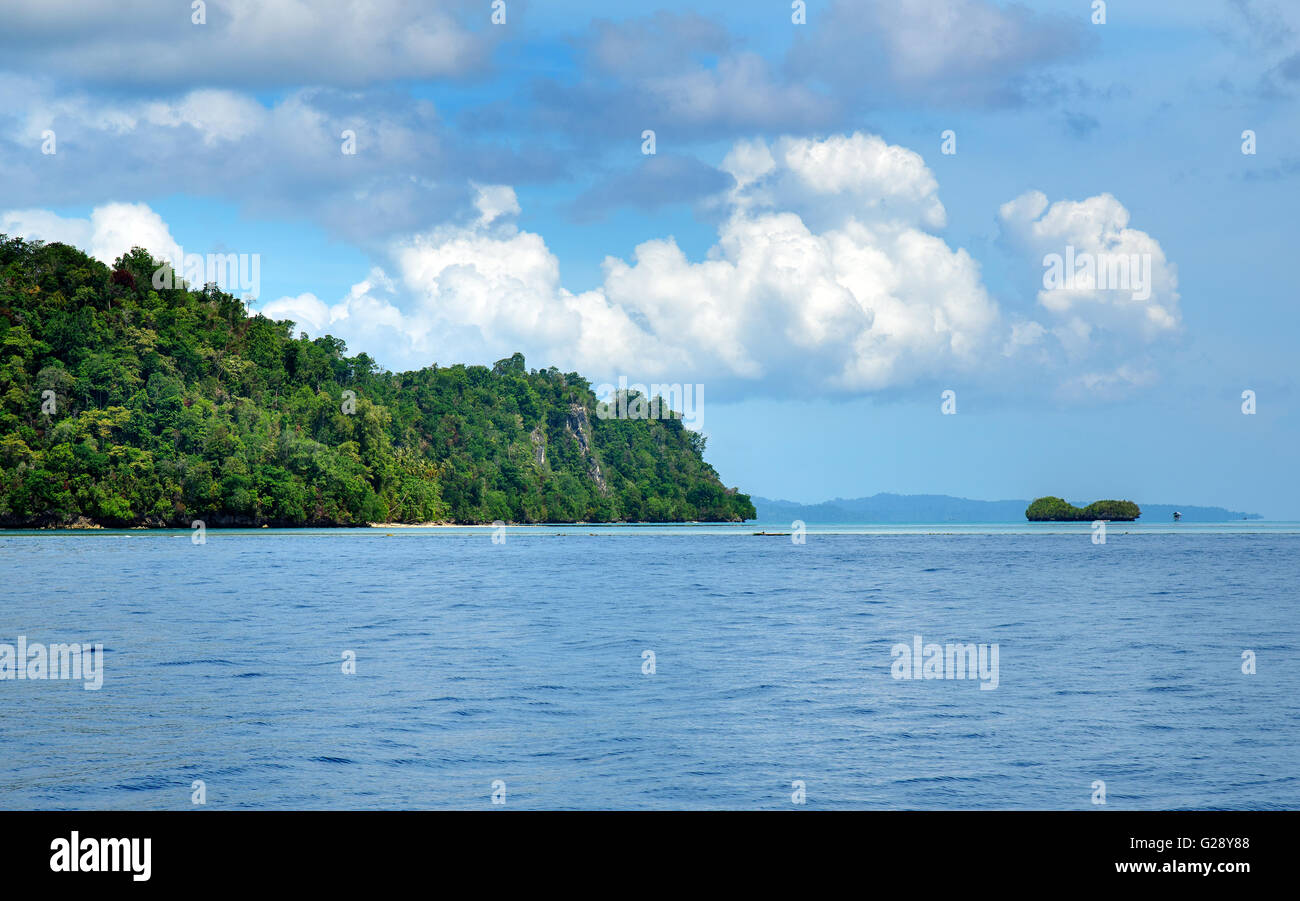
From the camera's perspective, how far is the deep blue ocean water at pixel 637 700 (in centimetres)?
1717

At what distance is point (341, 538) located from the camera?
124 metres

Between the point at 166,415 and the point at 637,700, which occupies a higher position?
the point at 166,415

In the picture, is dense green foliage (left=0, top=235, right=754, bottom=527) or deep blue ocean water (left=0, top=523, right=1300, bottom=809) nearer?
deep blue ocean water (left=0, top=523, right=1300, bottom=809)

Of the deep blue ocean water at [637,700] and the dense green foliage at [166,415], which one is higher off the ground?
the dense green foliage at [166,415]

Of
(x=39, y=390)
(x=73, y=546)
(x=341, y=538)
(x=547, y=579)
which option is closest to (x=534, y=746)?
(x=547, y=579)

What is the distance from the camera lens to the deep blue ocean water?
676 inches

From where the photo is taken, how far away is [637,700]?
2484cm

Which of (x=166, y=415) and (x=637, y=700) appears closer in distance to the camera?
(x=637, y=700)

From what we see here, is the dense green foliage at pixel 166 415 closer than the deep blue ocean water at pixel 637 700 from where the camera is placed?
No

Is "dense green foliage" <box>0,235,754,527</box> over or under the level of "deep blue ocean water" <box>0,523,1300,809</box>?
over
